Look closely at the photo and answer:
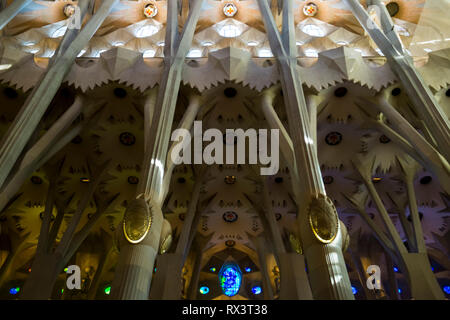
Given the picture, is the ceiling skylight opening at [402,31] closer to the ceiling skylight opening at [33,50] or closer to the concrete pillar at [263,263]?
the concrete pillar at [263,263]

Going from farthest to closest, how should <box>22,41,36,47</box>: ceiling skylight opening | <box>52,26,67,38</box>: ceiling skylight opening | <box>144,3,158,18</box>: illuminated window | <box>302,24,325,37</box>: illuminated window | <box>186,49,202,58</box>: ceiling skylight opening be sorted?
<box>144,3,158,18</box>: illuminated window, <box>302,24,325,37</box>: illuminated window, <box>52,26,67,38</box>: ceiling skylight opening, <box>186,49,202,58</box>: ceiling skylight opening, <box>22,41,36,47</box>: ceiling skylight opening

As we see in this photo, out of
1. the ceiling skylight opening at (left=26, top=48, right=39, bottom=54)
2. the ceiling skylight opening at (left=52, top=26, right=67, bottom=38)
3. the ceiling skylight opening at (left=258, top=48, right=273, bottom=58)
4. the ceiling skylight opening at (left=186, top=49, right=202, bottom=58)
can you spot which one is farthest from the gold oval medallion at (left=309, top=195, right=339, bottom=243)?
the ceiling skylight opening at (left=52, top=26, right=67, bottom=38)

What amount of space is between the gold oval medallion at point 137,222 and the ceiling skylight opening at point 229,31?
9.90m

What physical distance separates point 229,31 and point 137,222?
34.9 feet

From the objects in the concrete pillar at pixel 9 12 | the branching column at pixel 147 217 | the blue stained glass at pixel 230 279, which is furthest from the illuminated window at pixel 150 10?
the blue stained glass at pixel 230 279

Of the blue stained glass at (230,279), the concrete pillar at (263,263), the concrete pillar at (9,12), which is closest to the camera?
the concrete pillar at (9,12)

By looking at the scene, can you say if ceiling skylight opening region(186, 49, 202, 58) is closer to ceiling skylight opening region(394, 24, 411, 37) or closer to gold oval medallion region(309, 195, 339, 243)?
ceiling skylight opening region(394, 24, 411, 37)

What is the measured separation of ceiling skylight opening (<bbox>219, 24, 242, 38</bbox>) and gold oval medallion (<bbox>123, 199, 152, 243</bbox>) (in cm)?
990

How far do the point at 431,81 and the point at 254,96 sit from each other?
523cm

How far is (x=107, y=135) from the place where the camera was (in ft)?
40.7

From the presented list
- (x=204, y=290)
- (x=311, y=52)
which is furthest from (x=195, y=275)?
(x=311, y=52)

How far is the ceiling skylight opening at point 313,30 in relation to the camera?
14.3m

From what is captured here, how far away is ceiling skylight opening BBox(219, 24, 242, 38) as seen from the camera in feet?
47.7
